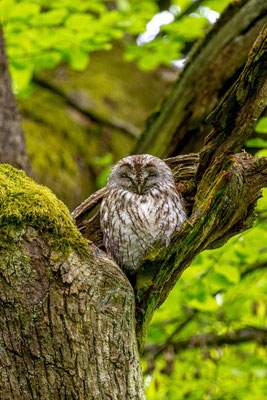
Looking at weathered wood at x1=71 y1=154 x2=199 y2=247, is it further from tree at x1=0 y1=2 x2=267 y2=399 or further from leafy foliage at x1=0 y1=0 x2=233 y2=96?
leafy foliage at x1=0 y1=0 x2=233 y2=96

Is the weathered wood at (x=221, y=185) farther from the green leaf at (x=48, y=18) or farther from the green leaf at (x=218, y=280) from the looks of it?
the green leaf at (x=48, y=18)

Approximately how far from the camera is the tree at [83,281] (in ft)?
6.30

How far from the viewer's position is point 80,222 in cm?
294

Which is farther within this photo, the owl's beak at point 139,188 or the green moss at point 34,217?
the owl's beak at point 139,188

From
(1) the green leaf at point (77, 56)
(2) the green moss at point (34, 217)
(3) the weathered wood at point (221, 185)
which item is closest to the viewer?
(2) the green moss at point (34, 217)

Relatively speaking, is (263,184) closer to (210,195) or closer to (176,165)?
(210,195)

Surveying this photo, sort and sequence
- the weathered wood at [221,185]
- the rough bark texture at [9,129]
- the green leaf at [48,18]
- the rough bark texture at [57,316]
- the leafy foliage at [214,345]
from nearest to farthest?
the rough bark texture at [57,316] → the weathered wood at [221,185] → the rough bark texture at [9,129] → the leafy foliage at [214,345] → the green leaf at [48,18]

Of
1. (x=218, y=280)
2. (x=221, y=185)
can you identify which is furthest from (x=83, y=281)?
(x=218, y=280)

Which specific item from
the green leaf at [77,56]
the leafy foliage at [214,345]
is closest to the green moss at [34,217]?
the leafy foliage at [214,345]

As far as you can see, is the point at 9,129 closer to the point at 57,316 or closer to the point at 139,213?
the point at 139,213

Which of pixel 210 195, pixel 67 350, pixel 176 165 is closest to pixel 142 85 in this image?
pixel 176 165

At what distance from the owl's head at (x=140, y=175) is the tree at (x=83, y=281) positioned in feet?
1.99

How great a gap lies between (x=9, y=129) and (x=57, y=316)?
89.2 inches

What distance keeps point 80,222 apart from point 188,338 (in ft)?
7.48
